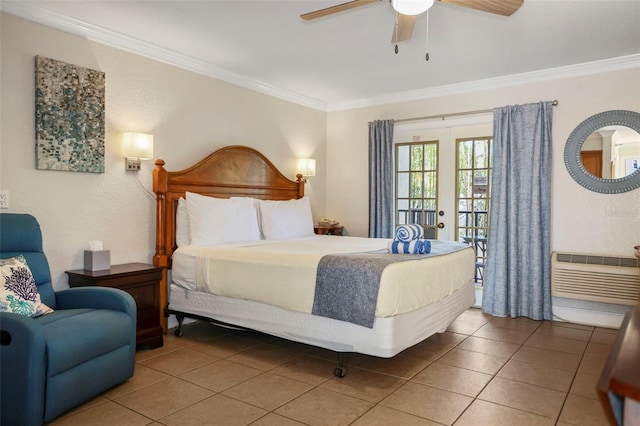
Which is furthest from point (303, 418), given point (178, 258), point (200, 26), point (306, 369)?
point (200, 26)

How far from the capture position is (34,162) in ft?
10.4

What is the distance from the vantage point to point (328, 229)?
18.4ft

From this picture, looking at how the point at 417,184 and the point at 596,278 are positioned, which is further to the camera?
the point at 417,184

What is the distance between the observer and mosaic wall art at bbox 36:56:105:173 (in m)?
3.17

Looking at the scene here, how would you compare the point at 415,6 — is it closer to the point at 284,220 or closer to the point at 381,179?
the point at 284,220

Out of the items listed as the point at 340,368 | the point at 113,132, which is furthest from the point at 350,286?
the point at 113,132

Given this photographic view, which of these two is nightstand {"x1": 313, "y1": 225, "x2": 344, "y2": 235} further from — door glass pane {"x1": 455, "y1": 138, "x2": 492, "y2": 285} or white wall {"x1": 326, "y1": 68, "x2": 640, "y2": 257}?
white wall {"x1": 326, "y1": 68, "x2": 640, "y2": 257}

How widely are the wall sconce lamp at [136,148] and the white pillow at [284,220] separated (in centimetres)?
131

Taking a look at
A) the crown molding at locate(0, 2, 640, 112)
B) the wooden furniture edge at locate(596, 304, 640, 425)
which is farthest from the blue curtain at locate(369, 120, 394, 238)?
the wooden furniture edge at locate(596, 304, 640, 425)

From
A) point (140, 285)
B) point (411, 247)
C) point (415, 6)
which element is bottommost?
point (140, 285)

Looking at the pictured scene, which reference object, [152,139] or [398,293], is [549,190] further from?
[152,139]

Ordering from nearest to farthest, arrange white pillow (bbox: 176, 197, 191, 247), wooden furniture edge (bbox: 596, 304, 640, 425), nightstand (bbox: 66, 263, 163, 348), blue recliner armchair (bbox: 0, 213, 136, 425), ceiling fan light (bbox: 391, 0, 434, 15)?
wooden furniture edge (bbox: 596, 304, 640, 425), blue recliner armchair (bbox: 0, 213, 136, 425), ceiling fan light (bbox: 391, 0, 434, 15), nightstand (bbox: 66, 263, 163, 348), white pillow (bbox: 176, 197, 191, 247)

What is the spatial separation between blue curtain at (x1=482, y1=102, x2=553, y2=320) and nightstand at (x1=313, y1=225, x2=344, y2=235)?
191 cm

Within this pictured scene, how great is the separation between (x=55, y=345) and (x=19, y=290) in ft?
1.71
